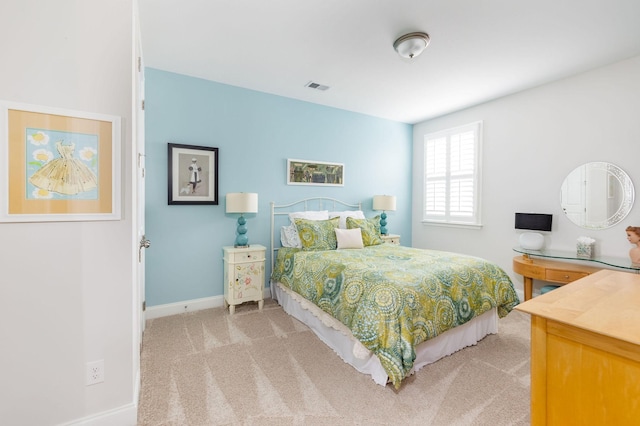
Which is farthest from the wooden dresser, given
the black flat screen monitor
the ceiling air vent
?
the ceiling air vent

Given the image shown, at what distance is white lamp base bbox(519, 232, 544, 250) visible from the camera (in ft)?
10.9

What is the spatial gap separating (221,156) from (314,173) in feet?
4.35

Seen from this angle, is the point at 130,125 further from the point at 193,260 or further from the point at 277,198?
the point at 277,198

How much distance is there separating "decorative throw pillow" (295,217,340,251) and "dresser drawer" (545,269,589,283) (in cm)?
236

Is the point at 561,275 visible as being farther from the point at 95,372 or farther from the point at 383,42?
the point at 95,372

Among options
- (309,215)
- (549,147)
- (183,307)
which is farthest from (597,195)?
(183,307)

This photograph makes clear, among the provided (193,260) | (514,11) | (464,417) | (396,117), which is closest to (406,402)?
(464,417)

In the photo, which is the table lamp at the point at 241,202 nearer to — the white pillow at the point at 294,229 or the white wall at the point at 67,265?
the white pillow at the point at 294,229

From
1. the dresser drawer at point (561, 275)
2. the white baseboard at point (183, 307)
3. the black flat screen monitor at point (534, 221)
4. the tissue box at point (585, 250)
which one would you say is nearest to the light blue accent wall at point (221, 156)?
the white baseboard at point (183, 307)

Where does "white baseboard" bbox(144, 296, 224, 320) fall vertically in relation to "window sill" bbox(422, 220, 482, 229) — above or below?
below

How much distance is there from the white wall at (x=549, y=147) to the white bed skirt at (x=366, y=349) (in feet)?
5.15

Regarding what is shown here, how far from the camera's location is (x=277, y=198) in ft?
12.7

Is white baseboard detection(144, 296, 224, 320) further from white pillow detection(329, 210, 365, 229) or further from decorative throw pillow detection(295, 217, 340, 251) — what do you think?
white pillow detection(329, 210, 365, 229)

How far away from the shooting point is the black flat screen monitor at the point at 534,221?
3377 millimetres
